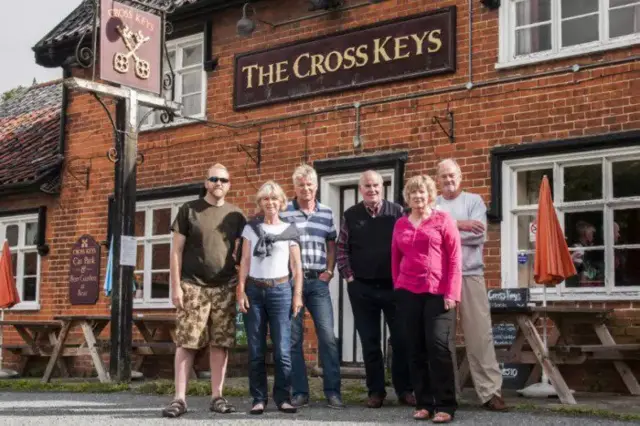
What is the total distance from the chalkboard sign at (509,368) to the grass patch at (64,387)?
3.82 meters

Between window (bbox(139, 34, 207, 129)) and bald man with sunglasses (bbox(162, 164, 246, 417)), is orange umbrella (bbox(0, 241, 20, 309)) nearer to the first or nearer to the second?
window (bbox(139, 34, 207, 129))

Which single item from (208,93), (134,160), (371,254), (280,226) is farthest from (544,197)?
(208,93)

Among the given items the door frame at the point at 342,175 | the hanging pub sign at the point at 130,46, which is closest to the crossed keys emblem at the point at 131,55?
the hanging pub sign at the point at 130,46

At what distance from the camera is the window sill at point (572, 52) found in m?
9.46

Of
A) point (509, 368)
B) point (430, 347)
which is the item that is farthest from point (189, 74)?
point (430, 347)

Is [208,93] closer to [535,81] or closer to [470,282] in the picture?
[535,81]

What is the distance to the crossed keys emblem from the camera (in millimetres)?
11141

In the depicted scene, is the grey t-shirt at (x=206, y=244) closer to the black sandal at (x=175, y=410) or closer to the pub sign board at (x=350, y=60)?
the black sandal at (x=175, y=410)

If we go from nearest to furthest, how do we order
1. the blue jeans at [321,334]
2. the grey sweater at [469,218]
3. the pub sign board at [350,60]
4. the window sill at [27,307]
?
the grey sweater at [469,218]
the blue jeans at [321,334]
the pub sign board at [350,60]
the window sill at [27,307]

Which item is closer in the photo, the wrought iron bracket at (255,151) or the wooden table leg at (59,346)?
the wooden table leg at (59,346)

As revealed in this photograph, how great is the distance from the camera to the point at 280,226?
7.60m

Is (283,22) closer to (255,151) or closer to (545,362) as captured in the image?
(255,151)

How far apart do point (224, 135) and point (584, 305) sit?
5451 millimetres

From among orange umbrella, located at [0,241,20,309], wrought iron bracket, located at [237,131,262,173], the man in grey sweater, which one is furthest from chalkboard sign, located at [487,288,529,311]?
orange umbrella, located at [0,241,20,309]
